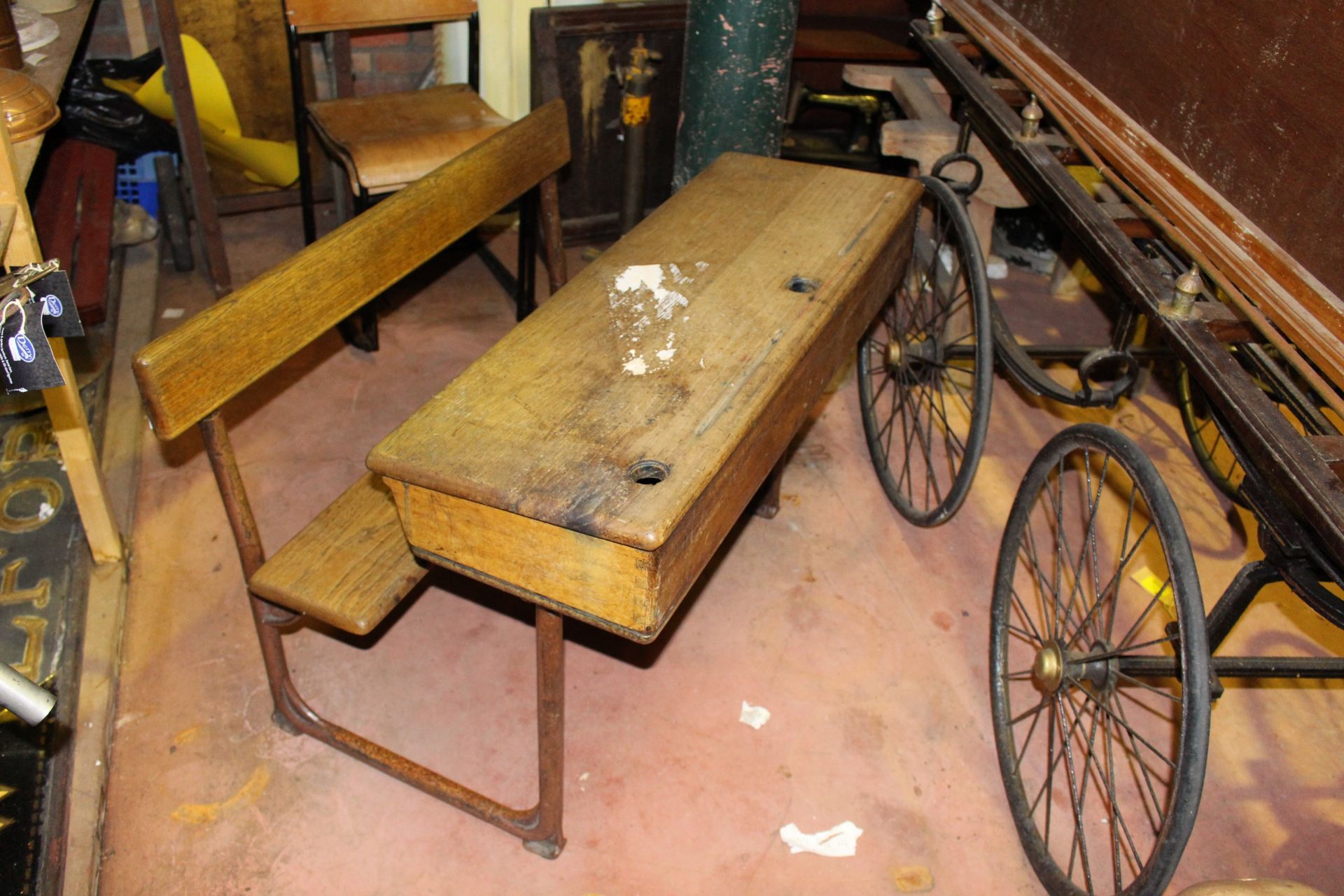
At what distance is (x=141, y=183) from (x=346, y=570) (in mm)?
2364

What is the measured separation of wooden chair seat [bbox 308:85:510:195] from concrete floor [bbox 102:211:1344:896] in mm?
657

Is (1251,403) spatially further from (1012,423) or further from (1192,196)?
(1012,423)

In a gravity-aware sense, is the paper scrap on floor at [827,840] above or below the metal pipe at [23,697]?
below

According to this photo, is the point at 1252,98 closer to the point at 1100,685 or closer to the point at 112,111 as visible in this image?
the point at 1100,685

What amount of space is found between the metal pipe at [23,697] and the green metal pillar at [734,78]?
2284mm

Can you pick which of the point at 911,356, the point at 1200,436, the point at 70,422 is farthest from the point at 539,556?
the point at 1200,436

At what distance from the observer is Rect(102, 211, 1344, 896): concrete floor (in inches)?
71.7

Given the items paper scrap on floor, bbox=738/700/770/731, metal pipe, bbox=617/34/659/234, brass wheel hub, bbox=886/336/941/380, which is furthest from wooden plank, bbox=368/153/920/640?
metal pipe, bbox=617/34/659/234

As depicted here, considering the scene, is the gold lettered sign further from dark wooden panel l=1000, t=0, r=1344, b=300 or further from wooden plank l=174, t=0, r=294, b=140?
dark wooden panel l=1000, t=0, r=1344, b=300

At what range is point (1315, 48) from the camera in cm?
149

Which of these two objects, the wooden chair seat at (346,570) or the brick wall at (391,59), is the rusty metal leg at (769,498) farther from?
the brick wall at (391,59)

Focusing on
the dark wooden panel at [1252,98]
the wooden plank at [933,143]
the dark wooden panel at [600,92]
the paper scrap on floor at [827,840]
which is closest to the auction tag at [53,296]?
the paper scrap on floor at [827,840]

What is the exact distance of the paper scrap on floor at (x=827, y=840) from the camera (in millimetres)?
1859

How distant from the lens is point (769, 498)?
2541mm
